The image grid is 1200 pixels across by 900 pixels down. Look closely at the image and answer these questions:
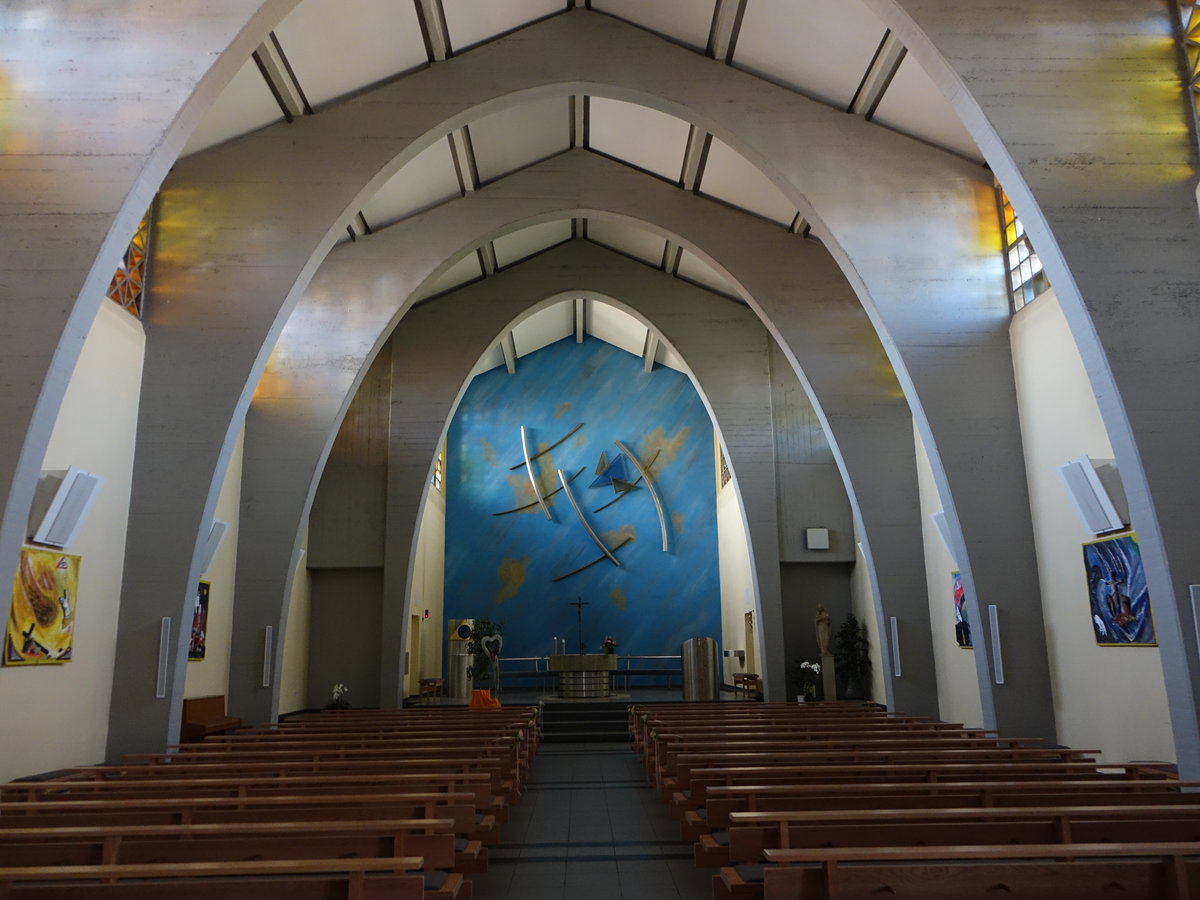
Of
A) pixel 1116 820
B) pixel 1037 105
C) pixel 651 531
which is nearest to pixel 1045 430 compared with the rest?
pixel 1037 105

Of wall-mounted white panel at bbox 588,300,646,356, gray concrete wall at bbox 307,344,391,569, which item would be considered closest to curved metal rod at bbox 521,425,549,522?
wall-mounted white panel at bbox 588,300,646,356

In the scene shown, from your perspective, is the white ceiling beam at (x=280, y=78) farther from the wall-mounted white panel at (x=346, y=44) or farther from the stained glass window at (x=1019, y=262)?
the stained glass window at (x=1019, y=262)

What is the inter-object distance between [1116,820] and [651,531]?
17074 mm

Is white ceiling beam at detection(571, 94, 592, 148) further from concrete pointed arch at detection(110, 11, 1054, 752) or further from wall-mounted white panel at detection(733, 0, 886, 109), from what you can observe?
wall-mounted white panel at detection(733, 0, 886, 109)

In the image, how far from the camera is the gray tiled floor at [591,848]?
518cm

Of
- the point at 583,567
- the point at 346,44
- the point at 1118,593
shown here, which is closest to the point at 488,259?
the point at 346,44

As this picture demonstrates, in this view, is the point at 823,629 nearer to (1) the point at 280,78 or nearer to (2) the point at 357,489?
(2) the point at 357,489

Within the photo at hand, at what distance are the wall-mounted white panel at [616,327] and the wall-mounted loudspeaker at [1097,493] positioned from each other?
1226cm

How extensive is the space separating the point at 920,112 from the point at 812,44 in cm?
126

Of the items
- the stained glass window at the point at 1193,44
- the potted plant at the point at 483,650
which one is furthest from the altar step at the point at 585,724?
the stained glass window at the point at 1193,44

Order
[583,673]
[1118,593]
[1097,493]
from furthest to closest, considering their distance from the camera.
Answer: [583,673], [1118,593], [1097,493]

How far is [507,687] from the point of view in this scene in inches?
797

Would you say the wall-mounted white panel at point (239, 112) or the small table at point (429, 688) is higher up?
the wall-mounted white panel at point (239, 112)

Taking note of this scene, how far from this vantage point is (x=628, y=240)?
1566 centimetres
